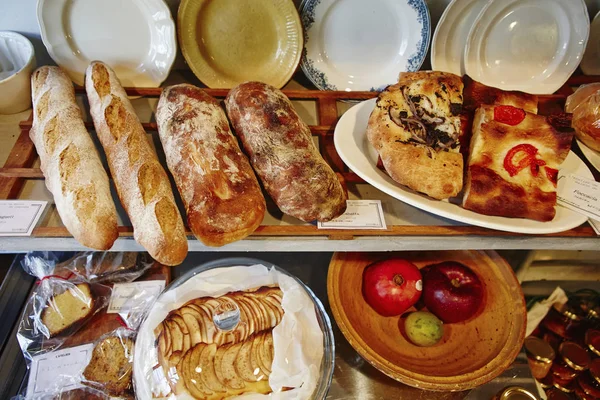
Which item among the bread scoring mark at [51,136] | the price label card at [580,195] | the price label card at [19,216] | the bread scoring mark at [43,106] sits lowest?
the price label card at [19,216]

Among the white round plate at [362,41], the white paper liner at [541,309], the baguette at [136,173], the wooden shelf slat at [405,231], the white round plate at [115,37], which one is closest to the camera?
the baguette at [136,173]

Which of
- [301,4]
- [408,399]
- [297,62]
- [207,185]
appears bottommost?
[408,399]

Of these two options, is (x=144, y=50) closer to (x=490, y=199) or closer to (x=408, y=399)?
(x=490, y=199)

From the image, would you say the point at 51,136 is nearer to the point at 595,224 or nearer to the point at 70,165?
the point at 70,165

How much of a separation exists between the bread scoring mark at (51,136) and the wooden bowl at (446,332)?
839mm

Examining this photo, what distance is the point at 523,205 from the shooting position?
919mm

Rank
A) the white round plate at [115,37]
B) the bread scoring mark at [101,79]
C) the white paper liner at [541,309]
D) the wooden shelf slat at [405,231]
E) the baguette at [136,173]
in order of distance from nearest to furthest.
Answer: the baguette at [136,173], the wooden shelf slat at [405,231], the bread scoring mark at [101,79], the white round plate at [115,37], the white paper liner at [541,309]

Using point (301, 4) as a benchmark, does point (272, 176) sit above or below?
below

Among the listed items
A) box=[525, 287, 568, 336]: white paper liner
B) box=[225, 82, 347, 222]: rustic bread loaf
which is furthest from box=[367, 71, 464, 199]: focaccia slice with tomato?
box=[525, 287, 568, 336]: white paper liner

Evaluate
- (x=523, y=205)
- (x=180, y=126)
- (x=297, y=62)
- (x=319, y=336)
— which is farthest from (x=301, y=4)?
(x=319, y=336)

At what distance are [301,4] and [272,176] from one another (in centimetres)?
72

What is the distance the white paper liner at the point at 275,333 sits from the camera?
1.02 metres

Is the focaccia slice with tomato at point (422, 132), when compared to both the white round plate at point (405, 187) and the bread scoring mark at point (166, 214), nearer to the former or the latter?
the white round plate at point (405, 187)

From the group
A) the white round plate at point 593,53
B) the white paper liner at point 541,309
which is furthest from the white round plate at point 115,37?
the white paper liner at point 541,309
